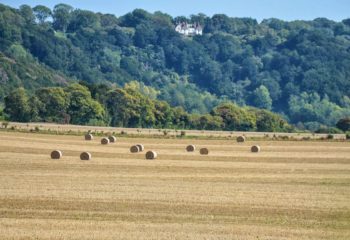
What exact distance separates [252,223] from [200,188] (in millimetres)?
8645

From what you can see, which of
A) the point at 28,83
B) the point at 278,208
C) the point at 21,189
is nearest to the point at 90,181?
the point at 21,189

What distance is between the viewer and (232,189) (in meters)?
37.2

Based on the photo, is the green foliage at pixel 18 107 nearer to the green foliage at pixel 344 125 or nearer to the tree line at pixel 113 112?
the tree line at pixel 113 112

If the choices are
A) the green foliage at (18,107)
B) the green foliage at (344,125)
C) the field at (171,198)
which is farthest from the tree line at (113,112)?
the field at (171,198)

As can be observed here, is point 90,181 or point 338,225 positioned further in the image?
point 90,181

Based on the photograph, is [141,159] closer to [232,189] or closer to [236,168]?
[236,168]

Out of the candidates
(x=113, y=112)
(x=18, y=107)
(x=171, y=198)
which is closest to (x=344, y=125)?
(x=113, y=112)

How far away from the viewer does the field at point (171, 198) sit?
2727 cm

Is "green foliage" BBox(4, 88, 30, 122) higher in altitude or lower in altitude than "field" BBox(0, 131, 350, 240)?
higher

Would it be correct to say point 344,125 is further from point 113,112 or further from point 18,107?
point 18,107

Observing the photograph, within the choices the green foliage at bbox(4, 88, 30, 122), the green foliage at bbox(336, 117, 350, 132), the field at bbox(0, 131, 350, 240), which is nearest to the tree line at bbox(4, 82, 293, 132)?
the green foliage at bbox(4, 88, 30, 122)

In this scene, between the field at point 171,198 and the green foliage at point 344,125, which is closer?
the field at point 171,198

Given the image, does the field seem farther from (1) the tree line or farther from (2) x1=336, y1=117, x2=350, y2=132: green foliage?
(2) x1=336, y1=117, x2=350, y2=132: green foliage

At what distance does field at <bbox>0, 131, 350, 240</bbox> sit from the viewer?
27266 mm
